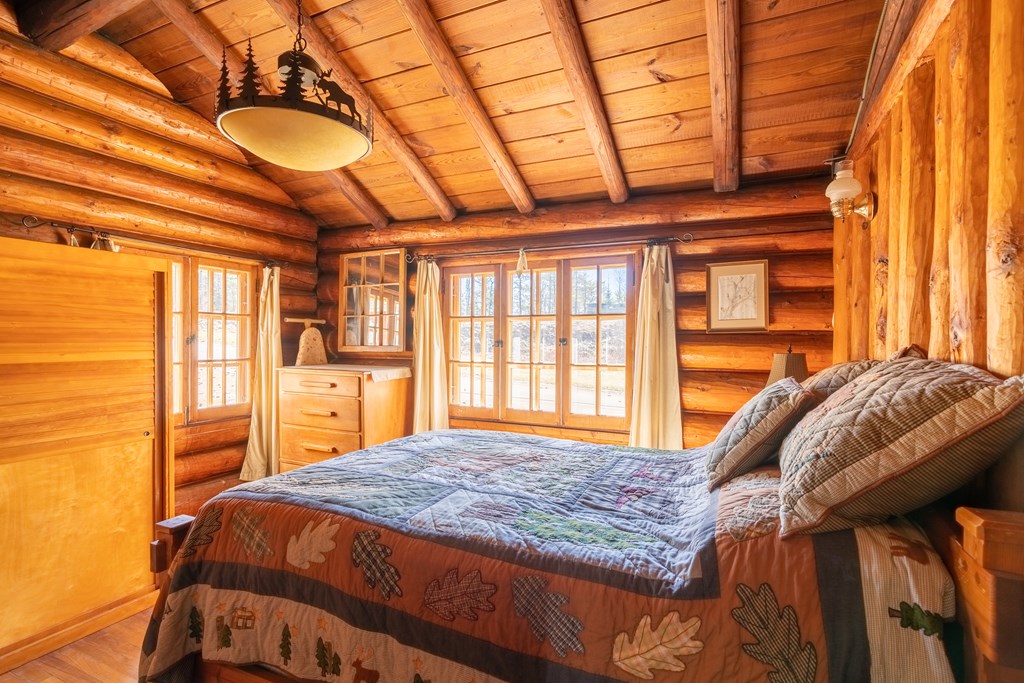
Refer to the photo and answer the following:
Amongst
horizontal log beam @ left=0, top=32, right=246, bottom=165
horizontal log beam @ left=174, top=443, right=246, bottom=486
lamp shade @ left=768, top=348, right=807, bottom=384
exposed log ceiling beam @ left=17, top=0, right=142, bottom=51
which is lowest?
horizontal log beam @ left=174, top=443, right=246, bottom=486

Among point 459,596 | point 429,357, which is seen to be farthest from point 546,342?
point 459,596

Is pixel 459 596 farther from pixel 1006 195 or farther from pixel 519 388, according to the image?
pixel 519 388

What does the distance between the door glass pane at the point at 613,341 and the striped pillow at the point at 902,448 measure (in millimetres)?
2544

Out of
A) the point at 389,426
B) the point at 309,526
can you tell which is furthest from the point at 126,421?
the point at 389,426

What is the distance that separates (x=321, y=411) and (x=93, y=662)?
1.97 m

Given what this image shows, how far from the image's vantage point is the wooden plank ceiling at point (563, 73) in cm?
234

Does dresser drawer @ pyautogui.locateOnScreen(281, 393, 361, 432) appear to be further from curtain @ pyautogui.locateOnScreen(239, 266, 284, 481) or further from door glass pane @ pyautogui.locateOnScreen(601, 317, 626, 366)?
door glass pane @ pyautogui.locateOnScreen(601, 317, 626, 366)

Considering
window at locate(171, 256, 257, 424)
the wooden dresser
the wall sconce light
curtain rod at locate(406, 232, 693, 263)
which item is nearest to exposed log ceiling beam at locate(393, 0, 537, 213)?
curtain rod at locate(406, 232, 693, 263)

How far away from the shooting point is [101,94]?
116 inches

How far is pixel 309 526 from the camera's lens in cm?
140

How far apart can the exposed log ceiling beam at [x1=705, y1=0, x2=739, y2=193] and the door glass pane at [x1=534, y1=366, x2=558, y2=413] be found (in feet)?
5.81

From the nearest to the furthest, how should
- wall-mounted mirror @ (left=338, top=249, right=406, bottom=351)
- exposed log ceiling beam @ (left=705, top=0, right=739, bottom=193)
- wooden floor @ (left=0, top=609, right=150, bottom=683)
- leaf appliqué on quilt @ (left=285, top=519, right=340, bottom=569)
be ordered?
leaf appliqué on quilt @ (left=285, top=519, right=340, bottom=569), wooden floor @ (left=0, top=609, right=150, bottom=683), exposed log ceiling beam @ (left=705, top=0, right=739, bottom=193), wall-mounted mirror @ (left=338, top=249, right=406, bottom=351)

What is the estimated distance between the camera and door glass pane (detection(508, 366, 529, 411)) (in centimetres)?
399

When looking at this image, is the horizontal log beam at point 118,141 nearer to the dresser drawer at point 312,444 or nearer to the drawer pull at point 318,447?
the dresser drawer at point 312,444
